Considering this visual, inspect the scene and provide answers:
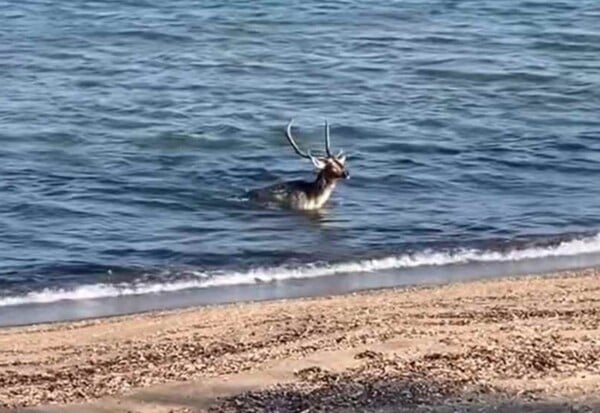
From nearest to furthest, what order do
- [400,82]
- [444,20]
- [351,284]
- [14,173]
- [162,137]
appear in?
[351,284] < [14,173] < [162,137] < [400,82] < [444,20]

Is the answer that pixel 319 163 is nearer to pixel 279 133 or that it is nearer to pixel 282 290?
pixel 279 133

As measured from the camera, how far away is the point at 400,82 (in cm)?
2158

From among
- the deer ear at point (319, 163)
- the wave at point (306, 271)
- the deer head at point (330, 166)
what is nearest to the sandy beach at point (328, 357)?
the wave at point (306, 271)

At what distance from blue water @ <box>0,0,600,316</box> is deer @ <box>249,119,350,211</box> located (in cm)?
14

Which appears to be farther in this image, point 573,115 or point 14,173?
point 573,115

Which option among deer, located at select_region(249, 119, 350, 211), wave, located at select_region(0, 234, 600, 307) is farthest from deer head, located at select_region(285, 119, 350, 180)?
wave, located at select_region(0, 234, 600, 307)

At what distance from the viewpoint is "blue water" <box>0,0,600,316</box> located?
47.1 ft

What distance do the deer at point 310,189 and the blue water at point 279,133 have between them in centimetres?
14

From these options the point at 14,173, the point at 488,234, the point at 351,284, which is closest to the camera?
the point at 351,284

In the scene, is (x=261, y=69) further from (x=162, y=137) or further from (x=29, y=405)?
(x=29, y=405)

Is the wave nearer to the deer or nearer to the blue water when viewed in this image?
the blue water

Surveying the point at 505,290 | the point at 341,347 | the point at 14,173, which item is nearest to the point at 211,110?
the point at 14,173

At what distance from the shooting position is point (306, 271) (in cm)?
1366

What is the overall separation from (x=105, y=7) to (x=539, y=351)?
17891 millimetres
